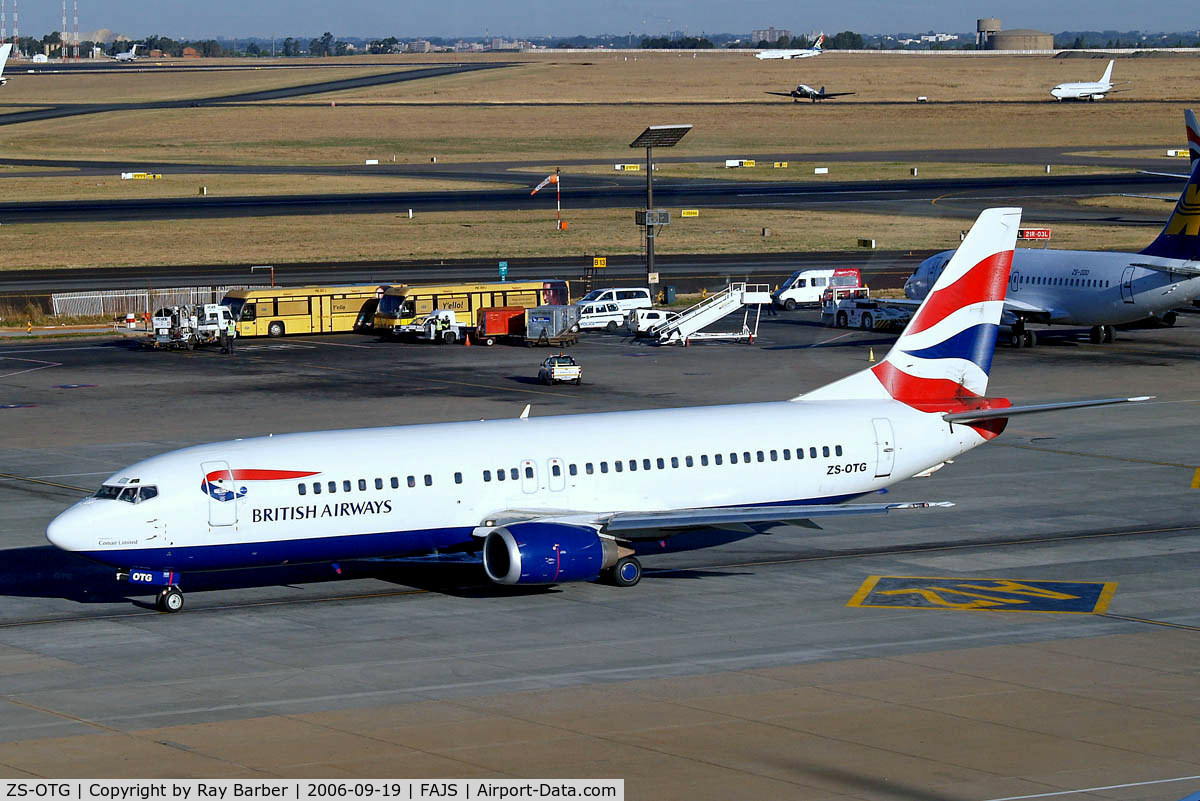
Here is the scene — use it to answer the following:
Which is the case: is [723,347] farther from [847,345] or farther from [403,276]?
[403,276]

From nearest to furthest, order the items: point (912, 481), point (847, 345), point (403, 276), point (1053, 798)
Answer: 1. point (1053, 798)
2. point (912, 481)
3. point (847, 345)
4. point (403, 276)

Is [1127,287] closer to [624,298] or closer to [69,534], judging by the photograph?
[624,298]

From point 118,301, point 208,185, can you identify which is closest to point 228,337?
point 118,301

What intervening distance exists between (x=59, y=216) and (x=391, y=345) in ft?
243

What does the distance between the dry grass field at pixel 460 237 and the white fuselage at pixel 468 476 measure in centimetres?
8342

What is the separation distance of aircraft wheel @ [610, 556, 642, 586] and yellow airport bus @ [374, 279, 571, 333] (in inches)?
2251

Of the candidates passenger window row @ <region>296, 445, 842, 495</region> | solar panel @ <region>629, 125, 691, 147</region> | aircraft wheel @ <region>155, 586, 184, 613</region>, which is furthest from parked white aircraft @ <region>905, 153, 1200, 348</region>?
aircraft wheel @ <region>155, 586, 184, 613</region>

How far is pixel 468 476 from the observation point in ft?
126

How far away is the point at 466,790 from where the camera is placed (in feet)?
81.3

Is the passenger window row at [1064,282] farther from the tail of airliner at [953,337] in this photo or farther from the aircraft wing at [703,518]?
the aircraft wing at [703,518]

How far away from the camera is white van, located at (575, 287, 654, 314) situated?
101m

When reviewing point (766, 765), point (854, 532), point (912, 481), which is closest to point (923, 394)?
point (854, 532)

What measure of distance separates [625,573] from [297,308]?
6306 centimetres

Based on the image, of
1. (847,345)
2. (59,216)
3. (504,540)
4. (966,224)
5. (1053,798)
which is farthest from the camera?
(59,216)
